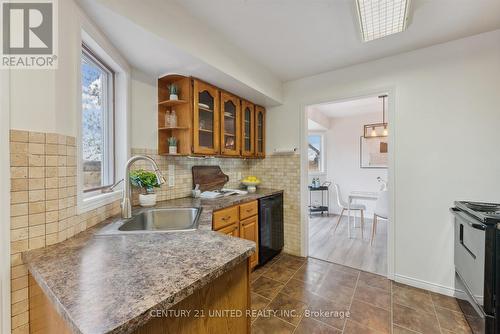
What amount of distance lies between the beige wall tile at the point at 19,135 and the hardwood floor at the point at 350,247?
3016mm

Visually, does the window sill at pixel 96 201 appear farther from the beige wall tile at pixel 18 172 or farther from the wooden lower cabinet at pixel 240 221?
the wooden lower cabinet at pixel 240 221

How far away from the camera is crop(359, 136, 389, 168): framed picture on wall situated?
4.70 meters

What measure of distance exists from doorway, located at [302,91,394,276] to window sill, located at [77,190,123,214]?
2.62 meters

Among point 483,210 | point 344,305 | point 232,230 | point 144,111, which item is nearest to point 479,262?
point 483,210

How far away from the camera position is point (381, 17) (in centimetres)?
160

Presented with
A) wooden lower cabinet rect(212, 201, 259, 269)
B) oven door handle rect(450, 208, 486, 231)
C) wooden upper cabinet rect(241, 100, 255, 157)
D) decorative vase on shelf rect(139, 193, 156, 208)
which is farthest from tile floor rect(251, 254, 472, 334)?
wooden upper cabinet rect(241, 100, 255, 157)

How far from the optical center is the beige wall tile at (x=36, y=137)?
0.91 m

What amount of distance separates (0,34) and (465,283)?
3272mm

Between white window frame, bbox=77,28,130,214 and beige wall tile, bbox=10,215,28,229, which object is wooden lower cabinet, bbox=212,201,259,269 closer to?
white window frame, bbox=77,28,130,214

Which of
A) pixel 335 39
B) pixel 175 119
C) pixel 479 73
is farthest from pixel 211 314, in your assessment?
pixel 479 73

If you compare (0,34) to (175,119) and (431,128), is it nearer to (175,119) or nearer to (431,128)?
(175,119)

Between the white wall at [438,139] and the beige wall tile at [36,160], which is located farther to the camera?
the white wall at [438,139]

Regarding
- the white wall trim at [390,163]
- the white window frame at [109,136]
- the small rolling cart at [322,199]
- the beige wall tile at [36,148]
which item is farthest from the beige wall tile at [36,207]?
the small rolling cart at [322,199]

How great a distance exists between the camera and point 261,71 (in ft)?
8.27
